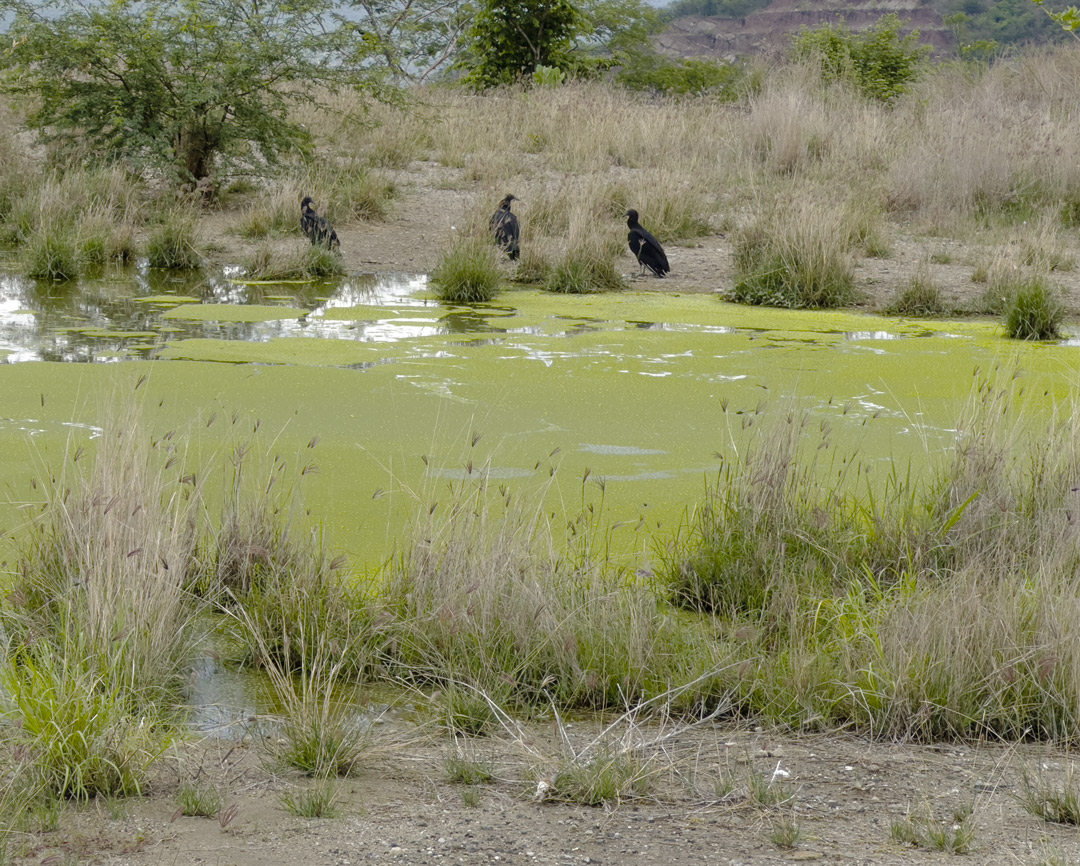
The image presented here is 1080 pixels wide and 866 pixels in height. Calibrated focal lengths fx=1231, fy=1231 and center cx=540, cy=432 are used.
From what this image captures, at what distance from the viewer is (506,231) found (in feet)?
30.0

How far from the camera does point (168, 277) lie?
910 cm

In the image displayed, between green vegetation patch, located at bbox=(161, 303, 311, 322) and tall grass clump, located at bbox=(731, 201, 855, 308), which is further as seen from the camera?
tall grass clump, located at bbox=(731, 201, 855, 308)

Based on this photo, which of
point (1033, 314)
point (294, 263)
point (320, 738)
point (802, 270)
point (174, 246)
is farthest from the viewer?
point (174, 246)

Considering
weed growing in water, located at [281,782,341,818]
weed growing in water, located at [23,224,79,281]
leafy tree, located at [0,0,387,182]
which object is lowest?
weed growing in water, located at [281,782,341,818]

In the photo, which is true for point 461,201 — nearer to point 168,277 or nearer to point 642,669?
point 168,277

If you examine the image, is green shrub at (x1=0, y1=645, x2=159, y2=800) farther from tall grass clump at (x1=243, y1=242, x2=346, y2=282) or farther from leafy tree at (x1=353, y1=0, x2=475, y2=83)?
leafy tree at (x1=353, y1=0, x2=475, y2=83)

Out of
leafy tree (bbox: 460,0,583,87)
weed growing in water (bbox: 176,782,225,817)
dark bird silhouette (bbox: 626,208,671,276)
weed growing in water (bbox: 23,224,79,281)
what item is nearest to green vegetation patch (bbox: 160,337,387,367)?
weed growing in water (bbox: 23,224,79,281)

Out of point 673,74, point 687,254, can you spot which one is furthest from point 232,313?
point 673,74

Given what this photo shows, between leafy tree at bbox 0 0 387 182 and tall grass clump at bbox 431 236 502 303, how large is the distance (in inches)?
157

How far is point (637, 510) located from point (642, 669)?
128cm

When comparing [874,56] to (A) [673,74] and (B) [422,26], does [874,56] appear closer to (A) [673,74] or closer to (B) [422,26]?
(A) [673,74]

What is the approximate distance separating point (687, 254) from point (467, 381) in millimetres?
4937

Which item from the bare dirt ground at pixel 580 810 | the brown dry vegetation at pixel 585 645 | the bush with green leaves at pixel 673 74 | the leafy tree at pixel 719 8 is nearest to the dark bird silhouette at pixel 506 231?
the brown dry vegetation at pixel 585 645

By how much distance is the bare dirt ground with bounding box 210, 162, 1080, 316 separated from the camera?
878 centimetres
